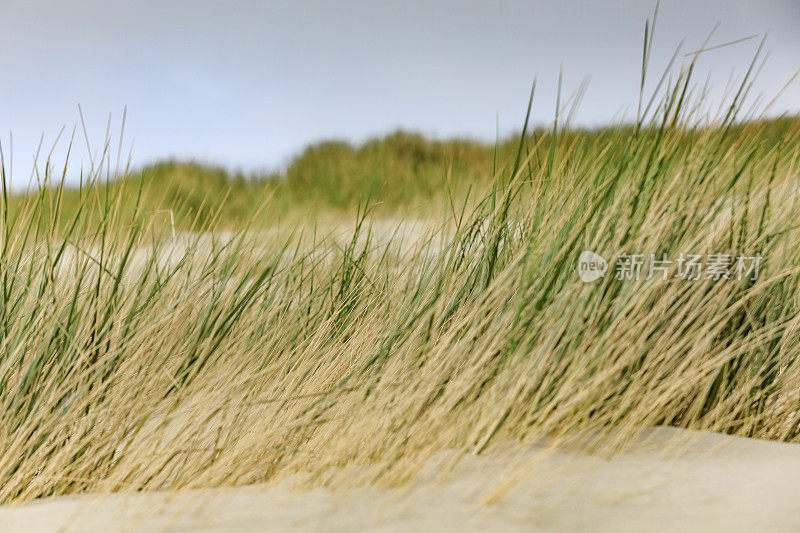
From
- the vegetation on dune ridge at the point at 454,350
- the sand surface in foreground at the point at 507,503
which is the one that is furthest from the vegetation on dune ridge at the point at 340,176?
the sand surface in foreground at the point at 507,503

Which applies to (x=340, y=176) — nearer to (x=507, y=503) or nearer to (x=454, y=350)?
(x=454, y=350)

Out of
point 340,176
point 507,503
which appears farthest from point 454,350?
point 340,176

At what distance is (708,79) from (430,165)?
6.27 m

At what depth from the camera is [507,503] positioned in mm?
1170

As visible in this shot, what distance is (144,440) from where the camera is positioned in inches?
55.5

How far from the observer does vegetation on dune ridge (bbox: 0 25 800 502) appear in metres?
1.36

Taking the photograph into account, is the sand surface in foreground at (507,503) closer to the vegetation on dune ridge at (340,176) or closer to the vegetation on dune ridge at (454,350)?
the vegetation on dune ridge at (454,350)

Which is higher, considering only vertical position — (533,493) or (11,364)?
(11,364)

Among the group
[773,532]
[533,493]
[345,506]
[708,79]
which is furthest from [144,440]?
[708,79]

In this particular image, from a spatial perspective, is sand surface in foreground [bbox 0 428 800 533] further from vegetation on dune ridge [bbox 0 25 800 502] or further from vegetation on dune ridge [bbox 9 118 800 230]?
vegetation on dune ridge [bbox 9 118 800 230]

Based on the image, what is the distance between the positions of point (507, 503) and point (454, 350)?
1.27 feet

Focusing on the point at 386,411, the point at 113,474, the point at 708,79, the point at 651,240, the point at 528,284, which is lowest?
the point at 113,474

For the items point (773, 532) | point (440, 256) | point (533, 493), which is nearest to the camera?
point (773, 532)

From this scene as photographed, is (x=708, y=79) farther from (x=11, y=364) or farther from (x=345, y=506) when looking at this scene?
(x=11, y=364)
